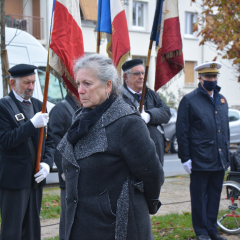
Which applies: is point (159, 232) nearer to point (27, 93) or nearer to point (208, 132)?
point (208, 132)

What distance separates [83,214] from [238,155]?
3310 millimetres

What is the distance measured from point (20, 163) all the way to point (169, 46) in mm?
2069

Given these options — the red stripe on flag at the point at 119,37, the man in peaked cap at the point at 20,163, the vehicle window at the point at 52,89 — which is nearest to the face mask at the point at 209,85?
the red stripe on flag at the point at 119,37

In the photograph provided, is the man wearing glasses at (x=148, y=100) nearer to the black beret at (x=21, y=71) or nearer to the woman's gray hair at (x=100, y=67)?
the black beret at (x=21, y=71)

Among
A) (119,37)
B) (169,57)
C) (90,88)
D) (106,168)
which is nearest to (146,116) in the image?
(169,57)

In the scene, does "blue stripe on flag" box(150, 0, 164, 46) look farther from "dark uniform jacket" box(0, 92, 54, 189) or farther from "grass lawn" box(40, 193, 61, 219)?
"grass lawn" box(40, 193, 61, 219)

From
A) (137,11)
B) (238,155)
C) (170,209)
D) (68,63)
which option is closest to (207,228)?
(238,155)

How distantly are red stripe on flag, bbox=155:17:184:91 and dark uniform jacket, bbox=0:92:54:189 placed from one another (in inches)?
65.1

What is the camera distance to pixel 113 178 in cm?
253

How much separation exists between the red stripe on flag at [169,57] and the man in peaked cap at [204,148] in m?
0.43

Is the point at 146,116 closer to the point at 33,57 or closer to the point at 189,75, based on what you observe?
the point at 33,57

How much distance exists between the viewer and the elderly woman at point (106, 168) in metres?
2.49

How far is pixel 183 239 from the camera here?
482cm

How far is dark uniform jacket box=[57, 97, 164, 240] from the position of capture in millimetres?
2484
